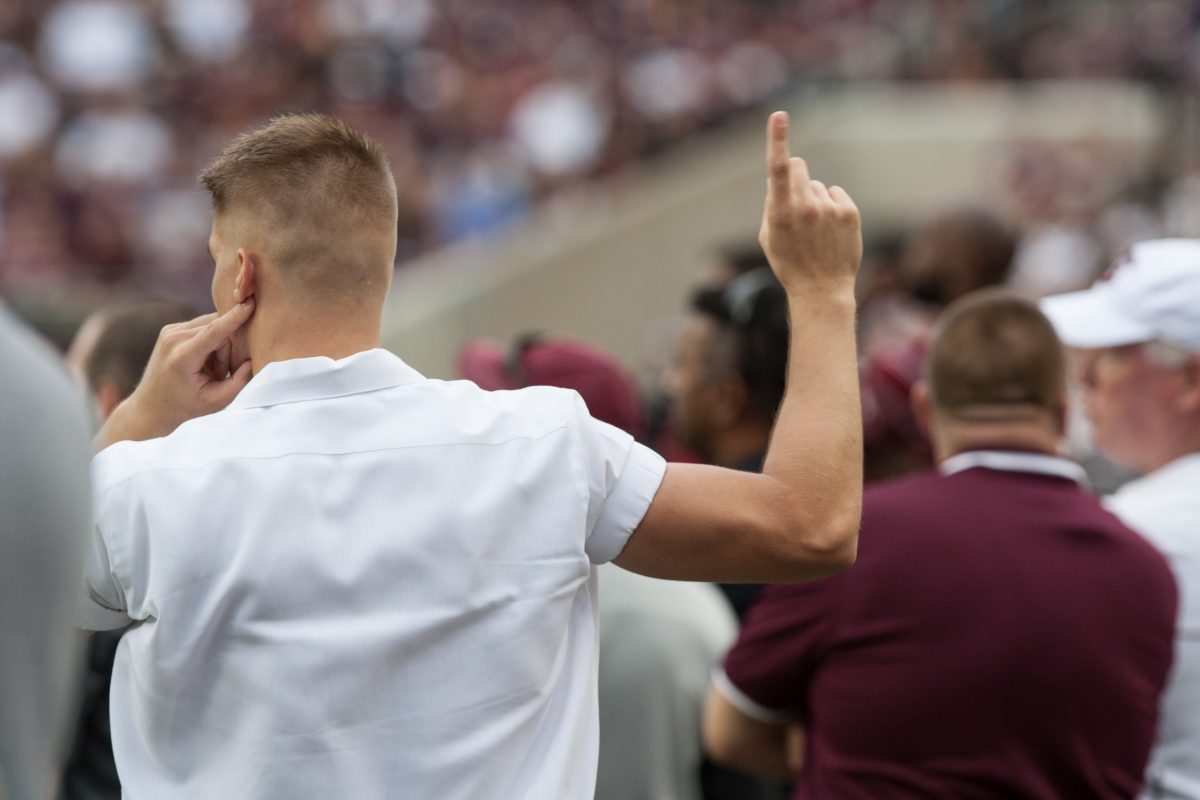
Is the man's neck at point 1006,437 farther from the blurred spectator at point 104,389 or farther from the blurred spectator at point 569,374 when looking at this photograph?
the blurred spectator at point 104,389

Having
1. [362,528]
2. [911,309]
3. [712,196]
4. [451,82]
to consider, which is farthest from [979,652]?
[451,82]

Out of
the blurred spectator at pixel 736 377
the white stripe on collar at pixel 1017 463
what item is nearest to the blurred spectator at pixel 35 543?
the white stripe on collar at pixel 1017 463

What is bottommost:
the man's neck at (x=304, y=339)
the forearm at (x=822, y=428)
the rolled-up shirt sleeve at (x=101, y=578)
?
the rolled-up shirt sleeve at (x=101, y=578)

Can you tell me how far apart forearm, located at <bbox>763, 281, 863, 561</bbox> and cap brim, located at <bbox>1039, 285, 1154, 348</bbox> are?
1135 millimetres

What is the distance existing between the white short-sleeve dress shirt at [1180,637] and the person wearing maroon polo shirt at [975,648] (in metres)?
0.10

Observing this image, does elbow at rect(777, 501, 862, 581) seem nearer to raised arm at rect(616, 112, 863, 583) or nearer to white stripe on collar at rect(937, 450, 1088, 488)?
raised arm at rect(616, 112, 863, 583)

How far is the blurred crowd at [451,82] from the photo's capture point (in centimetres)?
1245

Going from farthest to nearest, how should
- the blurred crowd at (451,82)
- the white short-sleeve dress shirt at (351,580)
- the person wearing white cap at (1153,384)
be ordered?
the blurred crowd at (451,82)
the person wearing white cap at (1153,384)
the white short-sleeve dress shirt at (351,580)

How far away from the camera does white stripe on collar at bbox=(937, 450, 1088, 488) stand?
2729 mm

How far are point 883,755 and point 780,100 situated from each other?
43.0 feet

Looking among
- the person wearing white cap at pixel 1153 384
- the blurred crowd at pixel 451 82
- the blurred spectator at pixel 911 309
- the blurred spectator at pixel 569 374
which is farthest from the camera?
the blurred crowd at pixel 451 82

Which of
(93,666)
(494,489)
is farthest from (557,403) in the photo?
(93,666)

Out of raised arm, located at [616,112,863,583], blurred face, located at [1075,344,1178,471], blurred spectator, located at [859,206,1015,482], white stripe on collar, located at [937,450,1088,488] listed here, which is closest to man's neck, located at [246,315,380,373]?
raised arm, located at [616,112,863,583]

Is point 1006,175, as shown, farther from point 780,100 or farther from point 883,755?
point 883,755
